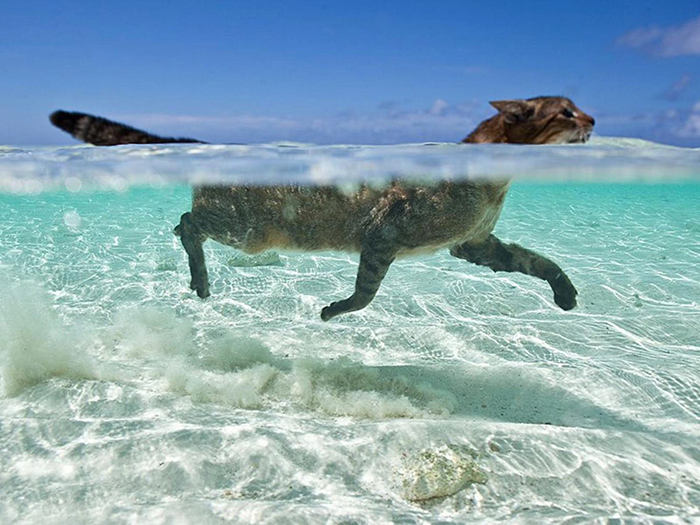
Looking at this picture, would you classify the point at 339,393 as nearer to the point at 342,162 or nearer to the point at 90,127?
the point at 342,162

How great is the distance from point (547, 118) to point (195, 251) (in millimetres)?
4692

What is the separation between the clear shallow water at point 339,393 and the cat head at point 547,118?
2606mm

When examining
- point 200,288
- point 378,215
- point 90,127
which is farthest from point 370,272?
point 90,127

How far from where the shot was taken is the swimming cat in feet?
17.3

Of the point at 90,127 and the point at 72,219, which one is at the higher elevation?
the point at 90,127

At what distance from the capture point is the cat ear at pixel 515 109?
16.0ft

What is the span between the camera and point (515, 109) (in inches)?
195

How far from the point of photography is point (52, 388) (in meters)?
4.91

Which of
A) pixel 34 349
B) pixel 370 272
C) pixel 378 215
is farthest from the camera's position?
pixel 378 215

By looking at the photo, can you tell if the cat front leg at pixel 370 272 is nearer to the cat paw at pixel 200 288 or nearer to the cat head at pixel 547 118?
the cat head at pixel 547 118

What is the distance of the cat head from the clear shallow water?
2.61 m

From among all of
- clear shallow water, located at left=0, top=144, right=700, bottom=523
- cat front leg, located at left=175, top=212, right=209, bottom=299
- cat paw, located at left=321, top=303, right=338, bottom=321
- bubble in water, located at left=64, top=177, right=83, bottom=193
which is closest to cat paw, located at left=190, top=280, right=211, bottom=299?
cat front leg, located at left=175, top=212, right=209, bottom=299

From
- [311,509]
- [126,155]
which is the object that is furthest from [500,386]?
[126,155]

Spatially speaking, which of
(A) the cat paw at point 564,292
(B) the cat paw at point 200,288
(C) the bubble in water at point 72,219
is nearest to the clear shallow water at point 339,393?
(B) the cat paw at point 200,288
